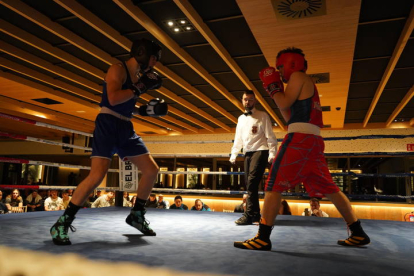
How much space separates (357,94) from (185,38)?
161 inches

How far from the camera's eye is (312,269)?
111 cm

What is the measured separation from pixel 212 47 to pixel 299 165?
3.45 meters

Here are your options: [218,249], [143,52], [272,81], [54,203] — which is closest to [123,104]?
[143,52]

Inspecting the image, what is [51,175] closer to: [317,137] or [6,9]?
[6,9]

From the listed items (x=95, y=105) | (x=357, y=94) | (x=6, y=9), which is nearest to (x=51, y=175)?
(x=95, y=105)

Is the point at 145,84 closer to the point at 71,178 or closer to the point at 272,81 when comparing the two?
the point at 272,81

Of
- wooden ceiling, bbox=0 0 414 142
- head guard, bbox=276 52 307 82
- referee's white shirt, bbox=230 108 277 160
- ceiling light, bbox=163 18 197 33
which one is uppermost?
ceiling light, bbox=163 18 197 33

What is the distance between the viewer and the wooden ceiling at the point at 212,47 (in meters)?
3.60

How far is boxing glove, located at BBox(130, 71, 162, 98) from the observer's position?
5.51 ft

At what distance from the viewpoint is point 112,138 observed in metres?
1.69

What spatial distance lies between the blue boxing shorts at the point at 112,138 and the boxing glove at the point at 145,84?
197 millimetres

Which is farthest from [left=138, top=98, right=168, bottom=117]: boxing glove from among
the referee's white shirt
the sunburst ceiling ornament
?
the sunburst ceiling ornament

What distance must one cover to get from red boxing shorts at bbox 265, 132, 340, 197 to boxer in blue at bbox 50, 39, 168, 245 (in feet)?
2.47

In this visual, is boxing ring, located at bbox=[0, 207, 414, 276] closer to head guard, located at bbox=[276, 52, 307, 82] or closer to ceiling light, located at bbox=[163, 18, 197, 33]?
head guard, located at bbox=[276, 52, 307, 82]
